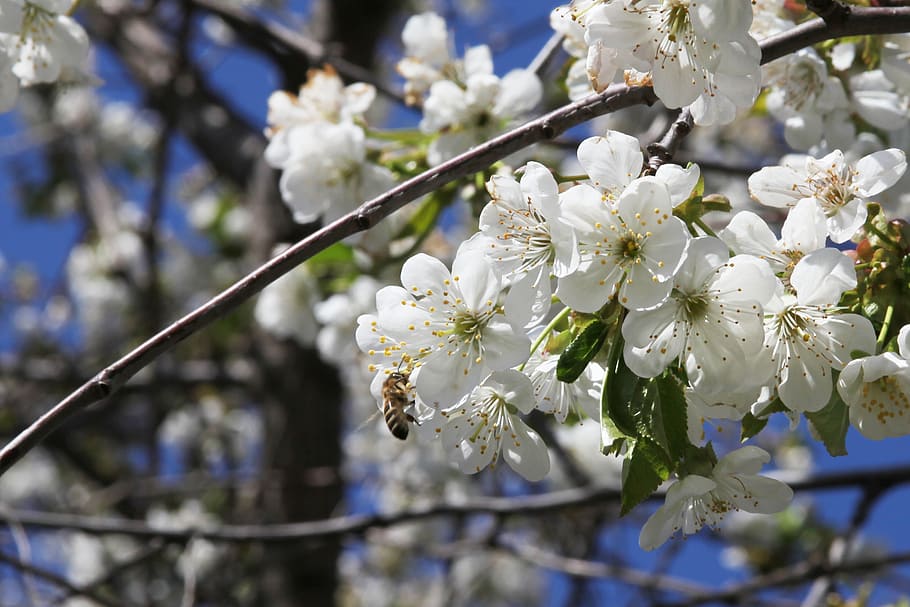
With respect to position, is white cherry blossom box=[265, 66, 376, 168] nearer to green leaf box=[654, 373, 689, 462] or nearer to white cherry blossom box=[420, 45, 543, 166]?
white cherry blossom box=[420, 45, 543, 166]

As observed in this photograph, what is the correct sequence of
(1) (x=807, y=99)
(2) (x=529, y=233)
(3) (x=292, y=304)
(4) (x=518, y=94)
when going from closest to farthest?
(2) (x=529, y=233) < (1) (x=807, y=99) < (4) (x=518, y=94) < (3) (x=292, y=304)

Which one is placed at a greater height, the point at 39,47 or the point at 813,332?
the point at 39,47

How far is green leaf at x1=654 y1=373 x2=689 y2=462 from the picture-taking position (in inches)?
42.9

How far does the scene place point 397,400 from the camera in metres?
1.31

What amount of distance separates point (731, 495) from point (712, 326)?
9.6 inches

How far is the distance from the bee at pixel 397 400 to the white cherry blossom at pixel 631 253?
0.93 feet

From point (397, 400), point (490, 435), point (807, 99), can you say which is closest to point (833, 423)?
point (490, 435)

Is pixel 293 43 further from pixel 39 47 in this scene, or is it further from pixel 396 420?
pixel 396 420

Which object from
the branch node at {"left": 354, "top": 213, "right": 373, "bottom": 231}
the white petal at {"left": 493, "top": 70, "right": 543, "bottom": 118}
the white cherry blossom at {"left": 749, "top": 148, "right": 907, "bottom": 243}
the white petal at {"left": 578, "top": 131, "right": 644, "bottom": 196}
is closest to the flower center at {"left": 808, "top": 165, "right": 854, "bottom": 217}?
the white cherry blossom at {"left": 749, "top": 148, "right": 907, "bottom": 243}

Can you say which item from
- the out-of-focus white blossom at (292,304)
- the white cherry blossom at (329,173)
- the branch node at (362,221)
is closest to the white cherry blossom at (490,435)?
the branch node at (362,221)

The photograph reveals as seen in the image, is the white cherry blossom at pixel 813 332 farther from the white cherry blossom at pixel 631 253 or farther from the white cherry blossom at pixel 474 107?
the white cherry blossom at pixel 474 107

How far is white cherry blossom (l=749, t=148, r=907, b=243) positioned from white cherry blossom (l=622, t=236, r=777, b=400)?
17cm

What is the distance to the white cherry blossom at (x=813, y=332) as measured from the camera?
108cm

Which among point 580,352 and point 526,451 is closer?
point 580,352
